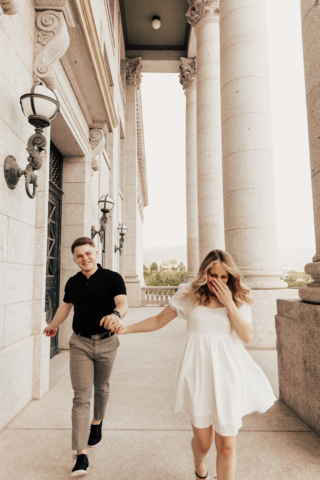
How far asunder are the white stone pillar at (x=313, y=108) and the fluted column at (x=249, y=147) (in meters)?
4.10

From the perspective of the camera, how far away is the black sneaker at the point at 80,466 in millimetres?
3066

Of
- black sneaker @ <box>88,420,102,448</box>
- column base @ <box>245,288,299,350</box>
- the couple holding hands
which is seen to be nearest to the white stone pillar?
the couple holding hands

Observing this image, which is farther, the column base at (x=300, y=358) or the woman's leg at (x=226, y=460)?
the column base at (x=300, y=358)

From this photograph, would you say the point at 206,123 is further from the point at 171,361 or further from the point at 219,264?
the point at 219,264

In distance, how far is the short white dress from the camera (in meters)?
2.46

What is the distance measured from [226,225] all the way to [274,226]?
1.21m

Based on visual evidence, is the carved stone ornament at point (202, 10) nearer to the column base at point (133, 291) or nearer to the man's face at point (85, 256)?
the column base at point (133, 291)

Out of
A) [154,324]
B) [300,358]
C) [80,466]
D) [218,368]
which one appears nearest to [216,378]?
[218,368]

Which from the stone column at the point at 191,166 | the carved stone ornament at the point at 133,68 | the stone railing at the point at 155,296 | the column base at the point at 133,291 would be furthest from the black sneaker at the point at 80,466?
the carved stone ornament at the point at 133,68


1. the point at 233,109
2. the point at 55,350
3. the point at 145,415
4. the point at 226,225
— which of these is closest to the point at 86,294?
the point at 145,415

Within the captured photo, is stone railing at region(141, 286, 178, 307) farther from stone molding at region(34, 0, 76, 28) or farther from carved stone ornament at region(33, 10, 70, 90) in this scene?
stone molding at region(34, 0, 76, 28)

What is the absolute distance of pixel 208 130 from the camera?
14336 mm

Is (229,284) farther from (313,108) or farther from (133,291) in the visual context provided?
(133,291)

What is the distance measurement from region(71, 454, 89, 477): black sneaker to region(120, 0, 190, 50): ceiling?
2226 centimetres
